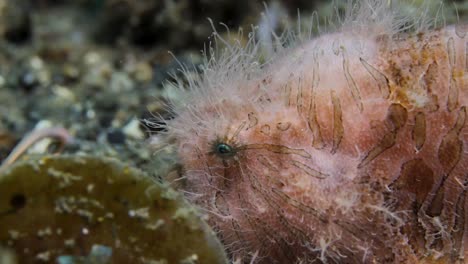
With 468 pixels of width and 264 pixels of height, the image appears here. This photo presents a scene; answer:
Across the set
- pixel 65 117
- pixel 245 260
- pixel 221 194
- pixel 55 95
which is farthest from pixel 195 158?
pixel 55 95

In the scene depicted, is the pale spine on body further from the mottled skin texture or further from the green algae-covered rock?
the green algae-covered rock

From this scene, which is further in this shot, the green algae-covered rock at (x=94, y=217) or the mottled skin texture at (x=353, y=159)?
the mottled skin texture at (x=353, y=159)

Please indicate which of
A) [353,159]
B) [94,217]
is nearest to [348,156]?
[353,159]

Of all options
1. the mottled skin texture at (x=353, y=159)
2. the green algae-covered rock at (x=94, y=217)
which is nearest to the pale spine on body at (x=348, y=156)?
the mottled skin texture at (x=353, y=159)

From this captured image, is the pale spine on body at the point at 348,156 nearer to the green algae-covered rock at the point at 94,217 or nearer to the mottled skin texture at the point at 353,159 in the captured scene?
the mottled skin texture at the point at 353,159

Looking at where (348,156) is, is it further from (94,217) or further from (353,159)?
(94,217)
